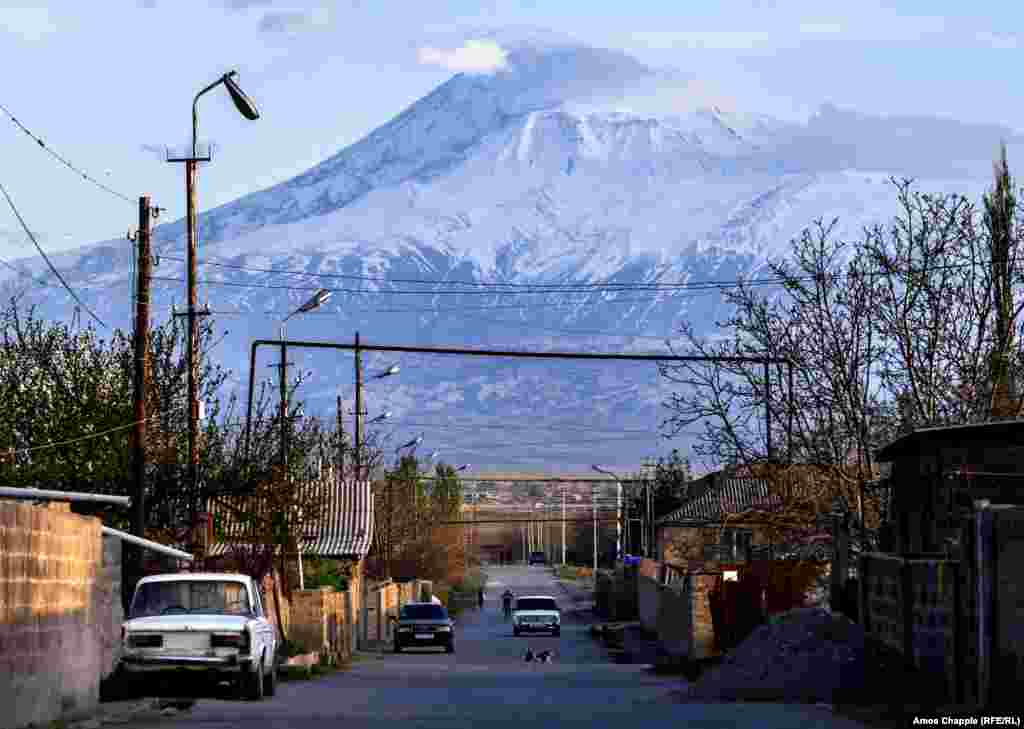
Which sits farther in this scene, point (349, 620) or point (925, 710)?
point (349, 620)

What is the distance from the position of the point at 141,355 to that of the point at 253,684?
27.2 feet

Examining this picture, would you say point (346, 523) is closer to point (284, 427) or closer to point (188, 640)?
point (284, 427)

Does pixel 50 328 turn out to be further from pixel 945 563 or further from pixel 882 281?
pixel 945 563

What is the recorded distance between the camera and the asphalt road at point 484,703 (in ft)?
70.0

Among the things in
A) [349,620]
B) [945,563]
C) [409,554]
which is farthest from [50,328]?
[409,554]

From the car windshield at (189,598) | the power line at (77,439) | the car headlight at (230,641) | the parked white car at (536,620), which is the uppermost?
the power line at (77,439)

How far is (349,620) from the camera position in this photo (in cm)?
5259

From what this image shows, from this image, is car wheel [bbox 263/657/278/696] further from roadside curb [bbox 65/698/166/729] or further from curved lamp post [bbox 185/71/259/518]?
curved lamp post [bbox 185/71/259/518]

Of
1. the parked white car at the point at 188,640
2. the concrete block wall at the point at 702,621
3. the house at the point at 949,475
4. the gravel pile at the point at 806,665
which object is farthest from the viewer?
the concrete block wall at the point at 702,621

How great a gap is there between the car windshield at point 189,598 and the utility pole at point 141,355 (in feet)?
20.0

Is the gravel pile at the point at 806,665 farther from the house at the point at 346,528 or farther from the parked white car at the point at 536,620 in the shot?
the parked white car at the point at 536,620

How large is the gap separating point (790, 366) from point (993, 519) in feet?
57.4

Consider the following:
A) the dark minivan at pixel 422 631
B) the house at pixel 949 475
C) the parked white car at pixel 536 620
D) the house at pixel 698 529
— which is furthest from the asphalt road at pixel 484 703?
the house at pixel 698 529

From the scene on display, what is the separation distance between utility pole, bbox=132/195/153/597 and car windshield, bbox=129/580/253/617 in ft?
20.0
